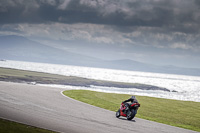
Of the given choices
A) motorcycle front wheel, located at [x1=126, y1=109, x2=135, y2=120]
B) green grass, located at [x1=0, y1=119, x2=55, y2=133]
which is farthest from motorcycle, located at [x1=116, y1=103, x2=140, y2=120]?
green grass, located at [x1=0, y1=119, x2=55, y2=133]

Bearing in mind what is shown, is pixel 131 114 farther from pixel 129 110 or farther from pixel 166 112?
pixel 166 112

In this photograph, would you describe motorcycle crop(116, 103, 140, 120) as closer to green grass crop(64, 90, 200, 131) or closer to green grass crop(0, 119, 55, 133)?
green grass crop(64, 90, 200, 131)

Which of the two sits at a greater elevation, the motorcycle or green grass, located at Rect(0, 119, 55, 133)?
the motorcycle

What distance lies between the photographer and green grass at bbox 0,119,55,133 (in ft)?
35.2

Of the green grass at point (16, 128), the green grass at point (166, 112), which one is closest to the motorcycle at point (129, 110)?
the green grass at point (166, 112)

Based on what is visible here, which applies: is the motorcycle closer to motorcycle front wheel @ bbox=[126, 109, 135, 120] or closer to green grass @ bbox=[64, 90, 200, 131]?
motorcycle front wheel @ bbox=[126, 109, 135, 120]

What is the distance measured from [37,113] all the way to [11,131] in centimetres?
451

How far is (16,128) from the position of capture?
1117 cm

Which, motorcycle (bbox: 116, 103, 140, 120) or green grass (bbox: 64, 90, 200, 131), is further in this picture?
green grass (bbox: 64, 90, 200, 131)

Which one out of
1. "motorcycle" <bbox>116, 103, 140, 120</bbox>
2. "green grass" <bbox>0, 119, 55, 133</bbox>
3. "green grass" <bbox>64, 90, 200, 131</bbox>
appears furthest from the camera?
"green grass" <bbox>64, 90, 200, 131</bbox>

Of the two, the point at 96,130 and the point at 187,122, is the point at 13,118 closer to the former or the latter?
the point at 96,130

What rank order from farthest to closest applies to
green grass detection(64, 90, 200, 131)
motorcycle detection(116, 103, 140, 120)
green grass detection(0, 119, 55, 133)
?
green grass detection(64, 90, 200, 131) → motorcycle detection(116, 103, 140, 120) → green grass detection(0, 119, 55, 133)

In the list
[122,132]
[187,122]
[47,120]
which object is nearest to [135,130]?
[122,132]

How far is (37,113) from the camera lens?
15.1 meters
